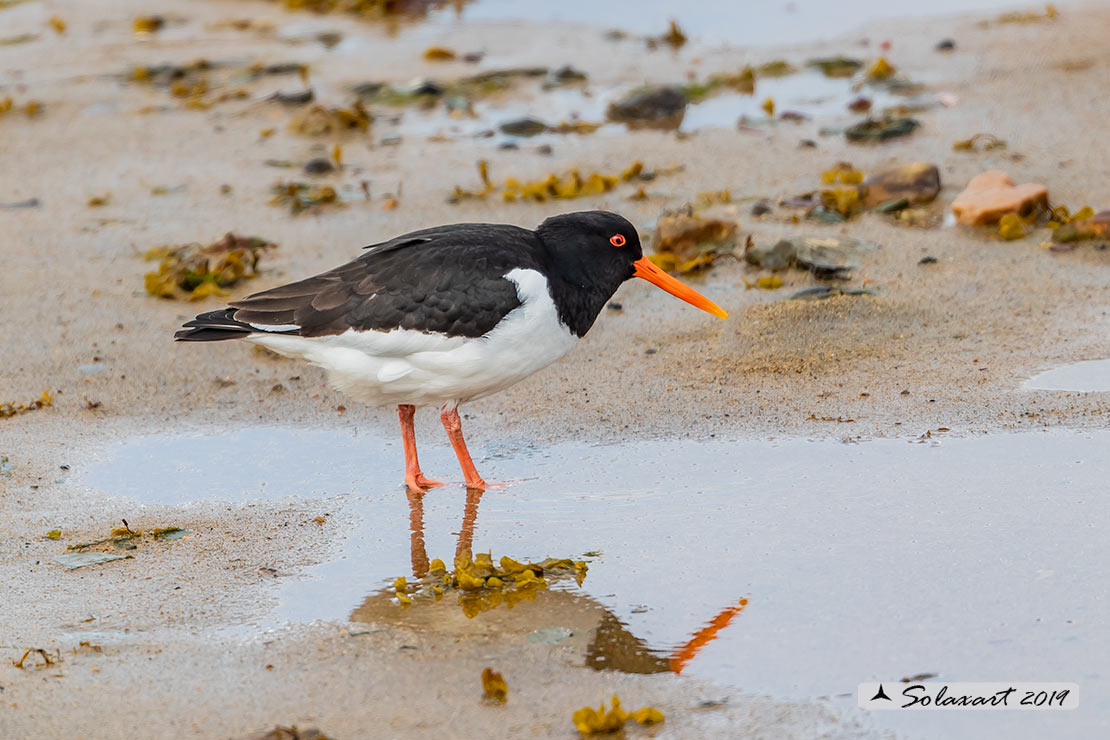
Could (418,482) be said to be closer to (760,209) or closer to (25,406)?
(25,406)

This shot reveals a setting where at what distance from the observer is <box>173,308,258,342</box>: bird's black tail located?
5469 millimetres

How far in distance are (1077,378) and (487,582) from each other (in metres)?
2.98

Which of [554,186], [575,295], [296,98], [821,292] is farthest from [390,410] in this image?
[296,98]

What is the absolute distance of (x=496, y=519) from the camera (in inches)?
201

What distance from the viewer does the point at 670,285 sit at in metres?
6.11

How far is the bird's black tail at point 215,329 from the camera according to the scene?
5469mm

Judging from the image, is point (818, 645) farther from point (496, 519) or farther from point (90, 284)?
point (90, 284)

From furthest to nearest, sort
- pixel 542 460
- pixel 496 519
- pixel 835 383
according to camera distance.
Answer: pixel 835 383
pixel 542 460
pixel 496 519

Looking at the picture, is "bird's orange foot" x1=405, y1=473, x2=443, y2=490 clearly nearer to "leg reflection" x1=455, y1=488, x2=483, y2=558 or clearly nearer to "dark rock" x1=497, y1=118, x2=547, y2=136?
"leg reflection" x1=455, y1=488, x2=483, y2=558

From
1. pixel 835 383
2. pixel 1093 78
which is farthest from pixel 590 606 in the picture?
pixel 1093 78

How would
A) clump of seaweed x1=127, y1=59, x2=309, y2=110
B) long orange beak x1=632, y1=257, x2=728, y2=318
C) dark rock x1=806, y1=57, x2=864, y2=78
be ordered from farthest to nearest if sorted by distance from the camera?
clump of seaweed x1=127, y1=59, x2=309, y2=110 < dark rock x1=806, y1=57, x2=864, y2=78 < long orange beak x1=632, y1=257, x2=728, y2=318

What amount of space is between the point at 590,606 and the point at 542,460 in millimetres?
1412

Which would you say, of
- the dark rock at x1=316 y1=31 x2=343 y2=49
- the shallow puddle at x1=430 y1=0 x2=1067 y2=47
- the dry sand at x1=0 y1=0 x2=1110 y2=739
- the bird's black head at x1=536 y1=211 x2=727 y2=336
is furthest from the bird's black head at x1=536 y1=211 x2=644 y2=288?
the dark rock at x1=316 y1=31 x2=343 y2=49

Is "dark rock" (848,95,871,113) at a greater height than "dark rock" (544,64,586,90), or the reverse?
"dark rock" (544,64,586,90)
